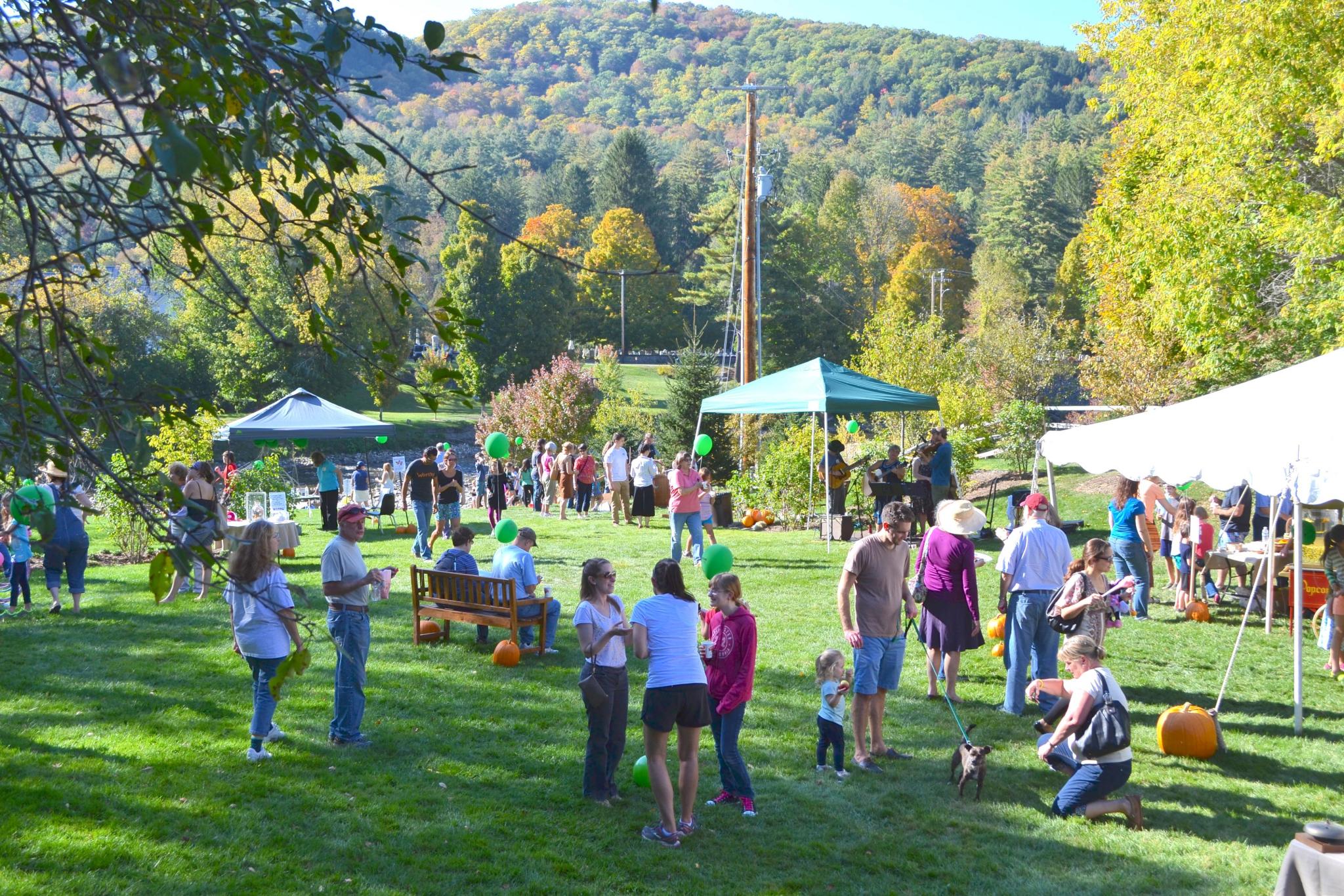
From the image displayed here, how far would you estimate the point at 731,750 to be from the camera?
21.3 ft

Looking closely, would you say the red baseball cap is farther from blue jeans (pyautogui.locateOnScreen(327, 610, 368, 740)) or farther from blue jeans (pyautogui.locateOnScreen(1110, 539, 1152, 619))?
blue jeans (pyautogui.locateOnScreen(327, 610, 368, 740))

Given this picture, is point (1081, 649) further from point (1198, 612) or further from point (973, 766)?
point (1198, 612)

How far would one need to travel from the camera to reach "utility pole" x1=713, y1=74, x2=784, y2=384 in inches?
966

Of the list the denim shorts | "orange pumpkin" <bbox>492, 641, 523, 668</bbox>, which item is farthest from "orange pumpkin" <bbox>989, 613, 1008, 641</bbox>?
"orange pumpkin" <bbox>492, 641, 523, 668</bbox>

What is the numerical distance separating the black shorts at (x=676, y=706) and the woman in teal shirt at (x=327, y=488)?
14.3 m

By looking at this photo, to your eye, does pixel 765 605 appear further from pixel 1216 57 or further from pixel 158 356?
pixel 158 356

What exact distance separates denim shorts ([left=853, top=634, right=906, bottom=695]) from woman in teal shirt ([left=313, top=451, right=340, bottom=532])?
1376 cm

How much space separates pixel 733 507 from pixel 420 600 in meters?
12.0

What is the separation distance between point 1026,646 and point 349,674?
497 centimetres

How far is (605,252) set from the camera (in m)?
80.8

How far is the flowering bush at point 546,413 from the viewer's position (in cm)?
3347

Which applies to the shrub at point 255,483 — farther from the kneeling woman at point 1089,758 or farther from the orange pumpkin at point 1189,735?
the kneeling woman at point 1089,758

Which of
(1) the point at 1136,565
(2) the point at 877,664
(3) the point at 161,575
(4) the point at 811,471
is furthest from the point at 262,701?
(4) the point at 811,471

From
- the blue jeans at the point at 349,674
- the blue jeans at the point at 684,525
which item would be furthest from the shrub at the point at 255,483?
the blue jeans at the point at 349,674
